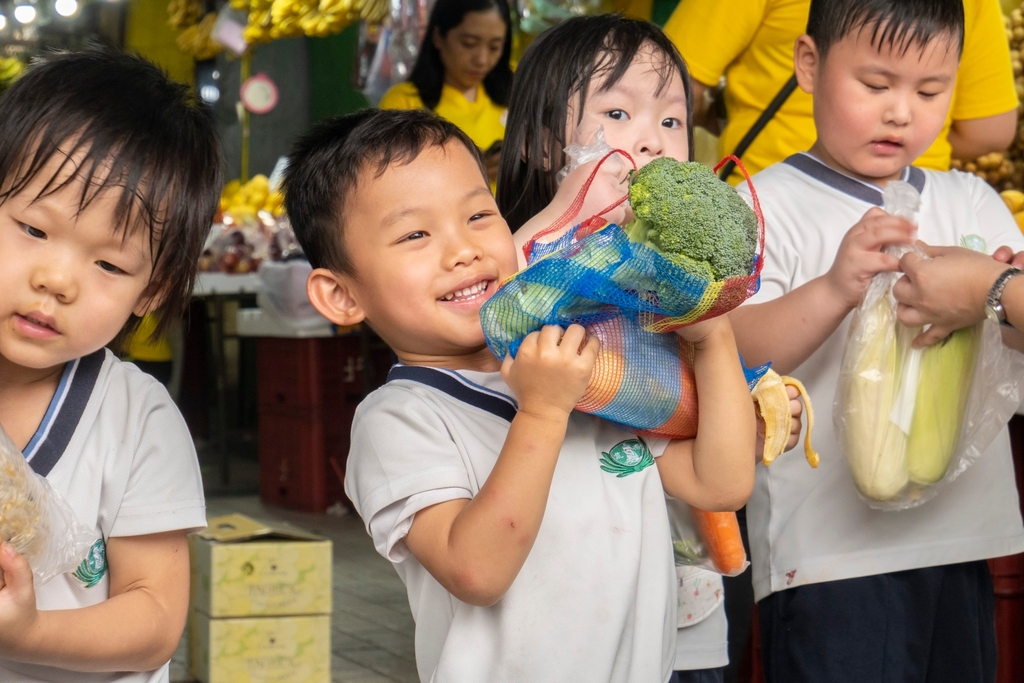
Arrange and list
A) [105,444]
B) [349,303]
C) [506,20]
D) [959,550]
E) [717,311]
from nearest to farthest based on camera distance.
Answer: [717,311] → [105,444] → [349,303] → [959,550] → [506,20]

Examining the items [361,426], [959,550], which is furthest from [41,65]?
[959,550]

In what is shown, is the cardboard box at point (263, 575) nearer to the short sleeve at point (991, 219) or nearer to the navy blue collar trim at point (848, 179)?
the navy blue collar trim at point (848, 179)

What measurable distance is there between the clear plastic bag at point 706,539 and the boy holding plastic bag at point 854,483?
0.96 feet

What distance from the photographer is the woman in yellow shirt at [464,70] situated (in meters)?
4.21

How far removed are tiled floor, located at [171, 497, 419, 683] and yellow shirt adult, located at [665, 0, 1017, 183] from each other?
1.80 metres

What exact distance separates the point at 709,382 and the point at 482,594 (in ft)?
1.14

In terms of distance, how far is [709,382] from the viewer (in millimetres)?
1229

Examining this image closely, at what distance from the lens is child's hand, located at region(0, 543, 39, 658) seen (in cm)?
98

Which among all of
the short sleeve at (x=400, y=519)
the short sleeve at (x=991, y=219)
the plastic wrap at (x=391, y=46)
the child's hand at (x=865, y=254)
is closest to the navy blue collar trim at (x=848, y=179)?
the short sleeve at (x=991, y=219)

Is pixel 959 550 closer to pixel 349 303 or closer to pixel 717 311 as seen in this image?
pixel 717 311

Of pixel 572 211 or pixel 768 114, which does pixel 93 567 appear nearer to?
pixel 572 211

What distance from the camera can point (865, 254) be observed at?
5.08ft

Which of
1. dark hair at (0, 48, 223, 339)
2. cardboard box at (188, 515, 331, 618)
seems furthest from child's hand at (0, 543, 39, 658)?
cardboard box at (188, 515, 331, 618)

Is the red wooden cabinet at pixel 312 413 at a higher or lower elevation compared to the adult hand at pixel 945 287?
lower
